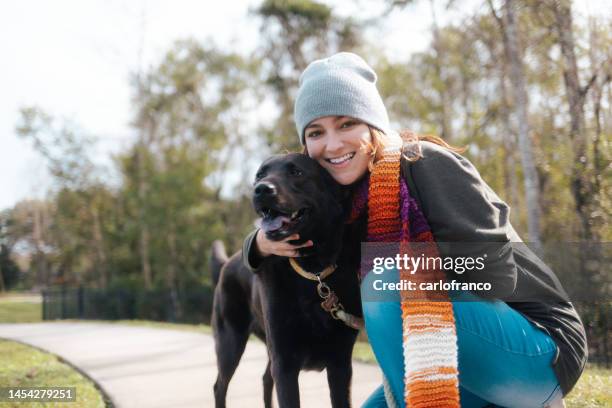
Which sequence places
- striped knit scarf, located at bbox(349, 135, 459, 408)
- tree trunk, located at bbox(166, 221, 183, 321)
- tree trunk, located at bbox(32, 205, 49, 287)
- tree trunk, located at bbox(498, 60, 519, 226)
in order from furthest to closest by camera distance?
tree trunk, located at bbox(32, 205, 49, 287), tree trunk, located at bbox(166, 221, 183, 321), tree trunk, located at bbox(498, 60, 519, 226), striped knit scarf, located at bbox(349, 135, 459, 408)

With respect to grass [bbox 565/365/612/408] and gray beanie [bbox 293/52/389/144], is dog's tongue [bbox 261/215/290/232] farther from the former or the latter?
grass [bbox 565/365/612/408]

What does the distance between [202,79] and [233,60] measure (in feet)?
5.06

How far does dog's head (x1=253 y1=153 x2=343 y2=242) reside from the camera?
7.30 ft

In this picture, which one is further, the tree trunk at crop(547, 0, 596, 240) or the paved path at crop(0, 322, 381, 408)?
the tree trunk at crop(547, 0, 596, 240)

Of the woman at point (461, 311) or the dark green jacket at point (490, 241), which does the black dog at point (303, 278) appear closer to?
the woman at point (461, 311)

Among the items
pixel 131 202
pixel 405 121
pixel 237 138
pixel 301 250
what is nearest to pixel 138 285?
pixel 131 202

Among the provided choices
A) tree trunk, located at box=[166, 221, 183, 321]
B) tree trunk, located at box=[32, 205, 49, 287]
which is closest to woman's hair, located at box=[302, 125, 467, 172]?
tree trunk, located at box=[166, 221, 183, 321]

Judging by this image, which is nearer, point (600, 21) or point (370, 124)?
point (370, 124)

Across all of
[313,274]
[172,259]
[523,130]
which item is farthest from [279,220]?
[172,259]

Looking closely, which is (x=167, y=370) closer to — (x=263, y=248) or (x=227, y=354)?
(x=227, y=354)

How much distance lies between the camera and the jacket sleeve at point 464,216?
1.81m

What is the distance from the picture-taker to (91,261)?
73.3ft

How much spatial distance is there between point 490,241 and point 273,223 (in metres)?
0.88

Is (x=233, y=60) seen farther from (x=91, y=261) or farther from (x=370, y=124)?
(x=370, y=124)
